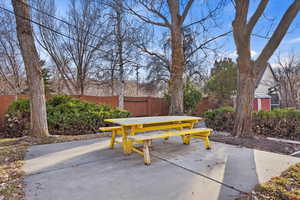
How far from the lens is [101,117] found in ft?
22.7

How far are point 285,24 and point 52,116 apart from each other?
24.8 ft

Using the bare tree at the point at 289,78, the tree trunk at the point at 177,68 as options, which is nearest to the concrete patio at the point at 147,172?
the tree trunk at the point at 177,68

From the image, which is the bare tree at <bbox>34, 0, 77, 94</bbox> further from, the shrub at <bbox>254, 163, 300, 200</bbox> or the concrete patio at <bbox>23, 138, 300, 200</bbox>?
the shrub at <bbox>254, 163, 300, 200</bbox>

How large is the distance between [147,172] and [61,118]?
15.5ft

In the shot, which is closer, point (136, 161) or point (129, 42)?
point (136, 161)

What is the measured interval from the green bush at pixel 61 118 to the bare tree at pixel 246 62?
15.4 ft

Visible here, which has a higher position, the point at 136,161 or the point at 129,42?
→ the point at 129,42

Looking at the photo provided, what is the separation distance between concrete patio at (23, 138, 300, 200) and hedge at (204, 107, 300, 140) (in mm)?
2157

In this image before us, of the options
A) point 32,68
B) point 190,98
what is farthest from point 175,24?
point 32,68

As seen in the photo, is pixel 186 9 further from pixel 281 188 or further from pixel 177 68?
pixel 281 188

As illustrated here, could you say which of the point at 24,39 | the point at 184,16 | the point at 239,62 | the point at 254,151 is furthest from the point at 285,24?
the point at 24,39

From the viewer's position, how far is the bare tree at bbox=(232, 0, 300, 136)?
188 inches

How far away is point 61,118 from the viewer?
20.7ft

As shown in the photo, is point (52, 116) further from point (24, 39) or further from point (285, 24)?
point (285, 24)
